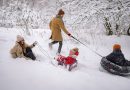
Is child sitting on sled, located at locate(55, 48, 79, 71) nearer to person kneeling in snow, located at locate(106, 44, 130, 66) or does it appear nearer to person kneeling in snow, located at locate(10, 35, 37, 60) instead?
person kneeling in snow, located at locate(10, 35, 37, 60)

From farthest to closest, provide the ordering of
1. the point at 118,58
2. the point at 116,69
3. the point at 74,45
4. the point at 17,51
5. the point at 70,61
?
the point at 74,45 < the point at 17,51 < the point at 118,58 < the point at 116,69 < the point at 70,61

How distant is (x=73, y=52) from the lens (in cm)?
780

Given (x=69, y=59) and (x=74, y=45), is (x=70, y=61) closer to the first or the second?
(x=69, y=59)

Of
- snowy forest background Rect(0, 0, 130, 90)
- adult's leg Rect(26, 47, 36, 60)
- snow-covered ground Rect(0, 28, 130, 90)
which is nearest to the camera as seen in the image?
snow-covered ground Rect(0, 28, 130, 90)

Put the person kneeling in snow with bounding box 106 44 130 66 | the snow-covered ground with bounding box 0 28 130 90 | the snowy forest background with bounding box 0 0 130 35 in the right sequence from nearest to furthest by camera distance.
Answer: the snow-covered ground with bounding box 0 28 130 90
the person kneeling in snow with bounding box 106 44 130 66
the snowy forest background with bounding box 0 0 130 35

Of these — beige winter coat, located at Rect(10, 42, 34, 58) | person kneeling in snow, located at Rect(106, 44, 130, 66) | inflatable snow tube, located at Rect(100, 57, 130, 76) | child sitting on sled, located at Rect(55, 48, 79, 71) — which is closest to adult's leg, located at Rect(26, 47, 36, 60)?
beige winter coat, located at Rect(10, 42, 34, 58)

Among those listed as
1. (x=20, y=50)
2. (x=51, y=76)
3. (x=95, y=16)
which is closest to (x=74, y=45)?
(x=95, y=16)

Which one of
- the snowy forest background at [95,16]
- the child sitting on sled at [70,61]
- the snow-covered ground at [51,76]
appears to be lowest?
the snow-covered ground at [51,76]

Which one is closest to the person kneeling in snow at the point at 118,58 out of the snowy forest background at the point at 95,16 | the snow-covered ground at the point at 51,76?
the snow-covered ground at the point at 51,76

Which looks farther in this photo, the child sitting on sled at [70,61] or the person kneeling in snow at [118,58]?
the person kneeling in snow at [118,58]

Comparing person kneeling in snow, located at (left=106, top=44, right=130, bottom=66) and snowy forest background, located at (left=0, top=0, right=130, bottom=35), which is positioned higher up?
snowy forest background, located at (left=0, top=0, right=130, bottom=35)

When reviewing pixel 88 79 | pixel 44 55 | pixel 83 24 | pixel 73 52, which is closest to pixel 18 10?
pixel 83 24

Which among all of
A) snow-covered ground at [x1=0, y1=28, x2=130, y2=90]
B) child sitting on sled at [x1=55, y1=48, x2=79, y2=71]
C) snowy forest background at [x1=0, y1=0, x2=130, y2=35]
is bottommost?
snow-covered ground at [x1=0, y1=28, x2=130, y2=90]

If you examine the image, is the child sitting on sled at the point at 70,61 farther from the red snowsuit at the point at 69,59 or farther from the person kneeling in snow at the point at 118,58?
the person kneeling in snow at the point at 118,58
